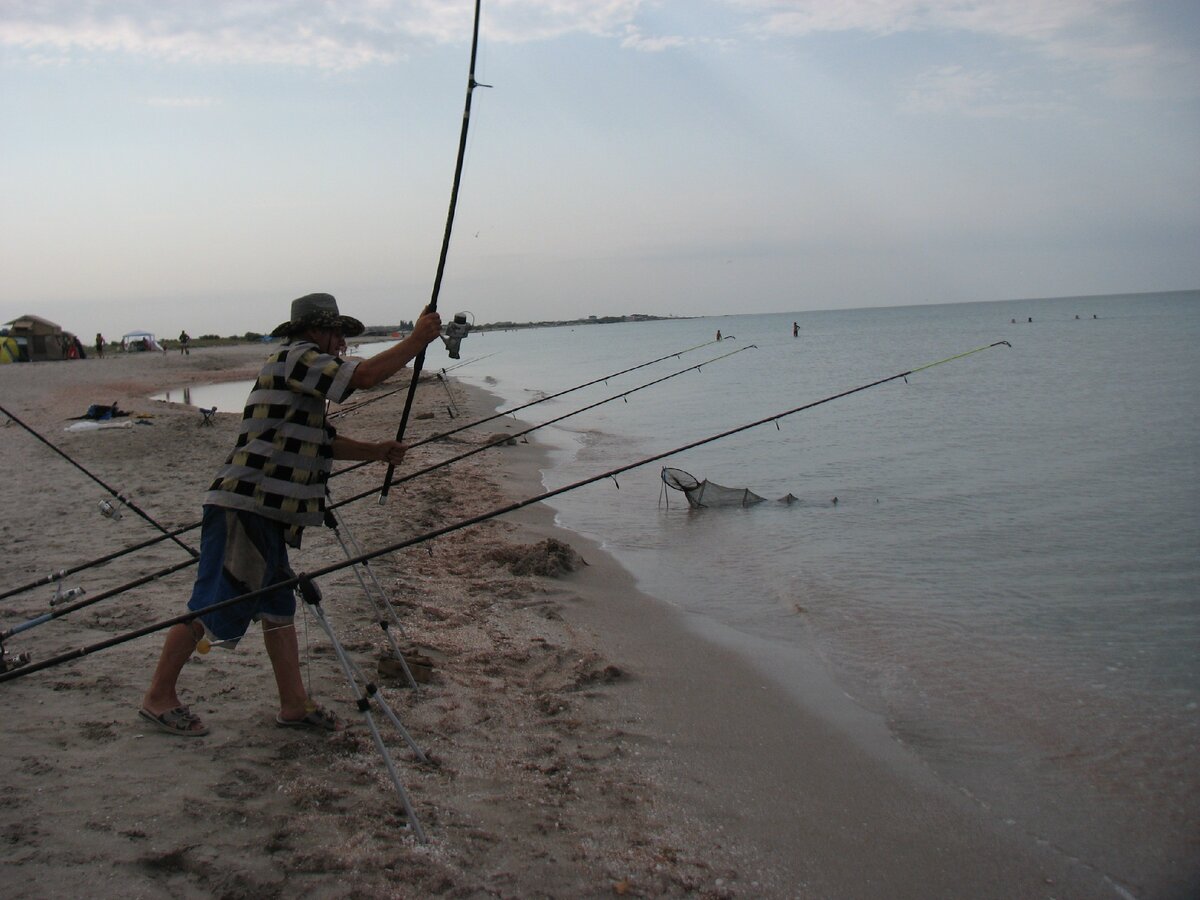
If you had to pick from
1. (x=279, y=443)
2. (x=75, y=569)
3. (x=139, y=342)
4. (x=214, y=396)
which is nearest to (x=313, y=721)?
(x=279, y=443)

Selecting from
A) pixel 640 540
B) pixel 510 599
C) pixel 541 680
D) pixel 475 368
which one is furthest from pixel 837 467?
pixel 475 368

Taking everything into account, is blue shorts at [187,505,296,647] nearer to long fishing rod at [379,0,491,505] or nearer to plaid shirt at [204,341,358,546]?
plaid shirt at [204,341,358,546]

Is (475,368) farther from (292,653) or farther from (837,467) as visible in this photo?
(292,653)

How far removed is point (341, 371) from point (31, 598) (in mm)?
3235

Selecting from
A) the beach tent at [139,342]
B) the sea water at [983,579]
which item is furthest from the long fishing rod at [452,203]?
the beach tent at [139,342]

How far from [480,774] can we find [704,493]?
6.42 meters

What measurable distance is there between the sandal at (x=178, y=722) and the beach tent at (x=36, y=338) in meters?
39.7

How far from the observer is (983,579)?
6941mm

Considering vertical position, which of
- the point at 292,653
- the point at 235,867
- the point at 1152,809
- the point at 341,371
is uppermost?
the point at 341,371

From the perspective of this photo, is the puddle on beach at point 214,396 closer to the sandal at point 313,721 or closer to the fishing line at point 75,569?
the fishing line at point 75,569

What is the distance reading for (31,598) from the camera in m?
4.95

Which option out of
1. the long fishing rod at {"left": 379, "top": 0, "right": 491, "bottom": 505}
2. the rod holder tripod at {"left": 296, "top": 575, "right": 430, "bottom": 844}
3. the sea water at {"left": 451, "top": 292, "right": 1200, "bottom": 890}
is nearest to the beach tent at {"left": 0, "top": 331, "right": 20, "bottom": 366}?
the sea water at {"left": 451, "top": 292, "right": 1200, "bottom": 890}

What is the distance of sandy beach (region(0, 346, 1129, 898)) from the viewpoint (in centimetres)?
265

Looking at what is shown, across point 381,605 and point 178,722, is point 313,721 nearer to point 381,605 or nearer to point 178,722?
point 178,722
